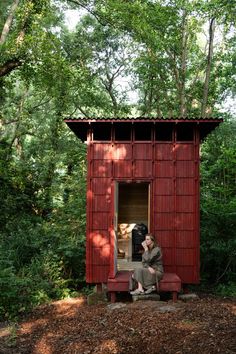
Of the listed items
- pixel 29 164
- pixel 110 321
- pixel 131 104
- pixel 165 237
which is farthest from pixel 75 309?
pixel 131 104

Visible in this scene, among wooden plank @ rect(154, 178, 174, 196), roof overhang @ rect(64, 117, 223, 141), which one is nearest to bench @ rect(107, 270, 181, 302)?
wooden plank @ rect(154, 178, 174, 196)

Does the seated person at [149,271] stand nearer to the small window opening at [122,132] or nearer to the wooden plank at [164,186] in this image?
the wooden plank at [164,186]

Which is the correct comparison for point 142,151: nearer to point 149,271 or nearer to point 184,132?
point 184,132

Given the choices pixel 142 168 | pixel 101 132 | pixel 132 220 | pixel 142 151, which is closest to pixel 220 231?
pixel 132 220

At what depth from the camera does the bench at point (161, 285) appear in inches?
347

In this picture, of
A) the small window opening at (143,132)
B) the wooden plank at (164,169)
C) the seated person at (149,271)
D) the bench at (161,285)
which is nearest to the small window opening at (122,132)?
the small window opening at (143,132)

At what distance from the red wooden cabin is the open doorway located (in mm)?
2854

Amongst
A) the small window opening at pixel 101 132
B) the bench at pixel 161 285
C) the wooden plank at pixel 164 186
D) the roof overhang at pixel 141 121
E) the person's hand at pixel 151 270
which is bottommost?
the bench at pixel 161 285

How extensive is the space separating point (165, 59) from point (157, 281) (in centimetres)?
1307

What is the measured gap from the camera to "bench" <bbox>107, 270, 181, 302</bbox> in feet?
28.9

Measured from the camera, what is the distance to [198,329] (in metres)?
6.48

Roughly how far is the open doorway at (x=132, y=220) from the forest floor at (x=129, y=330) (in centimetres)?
408

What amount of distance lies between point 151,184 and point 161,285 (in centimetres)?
244

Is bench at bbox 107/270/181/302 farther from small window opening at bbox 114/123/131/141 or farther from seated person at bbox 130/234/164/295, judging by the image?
small window opening at bbox 114/123/131/141
